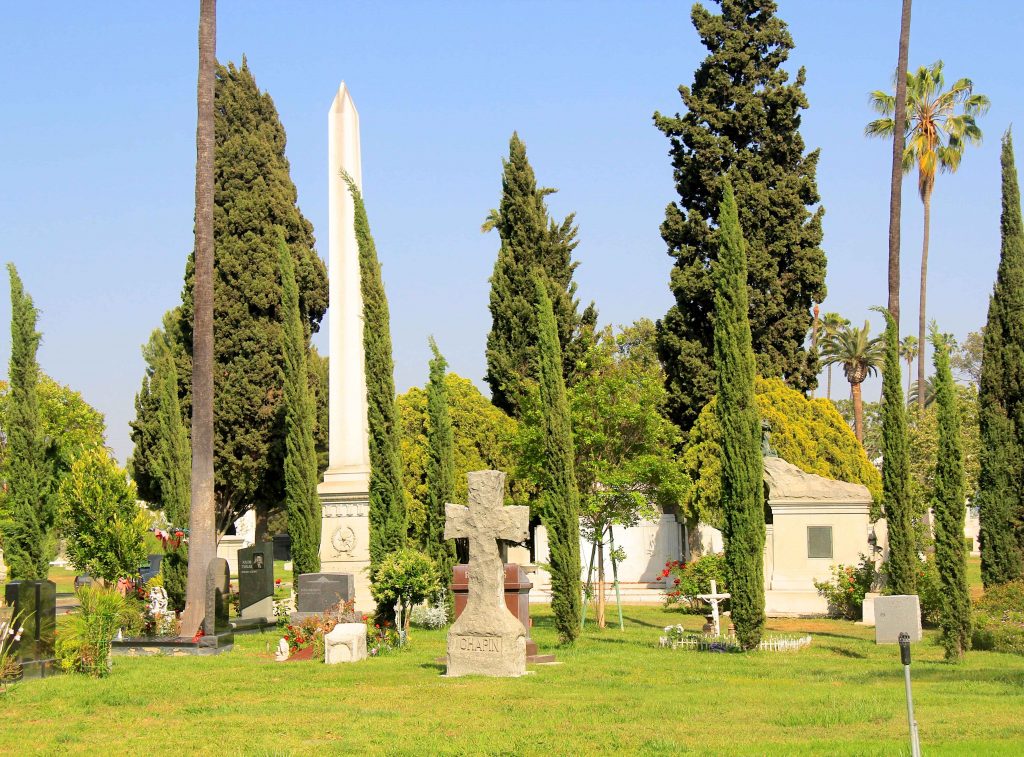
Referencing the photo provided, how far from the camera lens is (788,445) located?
37.1 metres

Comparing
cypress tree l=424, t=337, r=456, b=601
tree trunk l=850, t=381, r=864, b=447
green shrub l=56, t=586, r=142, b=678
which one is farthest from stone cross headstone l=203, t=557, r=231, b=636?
tree trunk l=850, t=381, r=864, b=447

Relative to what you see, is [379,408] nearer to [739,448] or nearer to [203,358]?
[203,358]

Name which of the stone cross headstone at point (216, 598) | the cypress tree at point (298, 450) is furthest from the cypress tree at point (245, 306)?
the stone cross headstone at point (216, 598)

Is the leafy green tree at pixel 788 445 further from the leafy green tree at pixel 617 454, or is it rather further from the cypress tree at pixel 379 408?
the cypress tree at pixel 379 408

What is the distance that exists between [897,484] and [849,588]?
545 cm

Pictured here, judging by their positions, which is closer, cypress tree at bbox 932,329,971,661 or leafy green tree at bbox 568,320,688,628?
cypress tree at bbox 932,329,971,661

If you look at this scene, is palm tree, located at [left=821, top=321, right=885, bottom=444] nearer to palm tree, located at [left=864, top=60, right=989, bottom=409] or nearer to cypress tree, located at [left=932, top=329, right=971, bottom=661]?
palm tree, located at [left=864, top=60, right=989, bottom=409]

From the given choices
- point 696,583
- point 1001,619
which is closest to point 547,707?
point 1001,619

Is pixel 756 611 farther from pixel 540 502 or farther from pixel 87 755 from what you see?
pixel 87 755

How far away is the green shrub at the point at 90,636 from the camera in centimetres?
1762

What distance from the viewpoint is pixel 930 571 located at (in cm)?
2427

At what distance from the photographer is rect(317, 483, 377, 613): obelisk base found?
2903cm

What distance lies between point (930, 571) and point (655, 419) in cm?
643

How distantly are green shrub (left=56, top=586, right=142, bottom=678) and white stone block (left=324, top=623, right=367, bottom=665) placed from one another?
3345 mm
